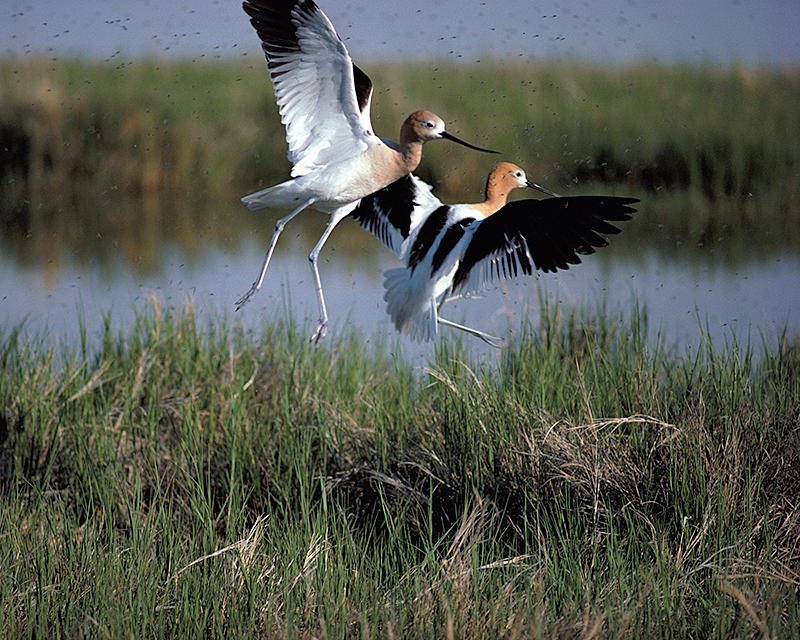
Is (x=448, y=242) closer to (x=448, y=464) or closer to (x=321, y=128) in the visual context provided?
(x=321, y=128)

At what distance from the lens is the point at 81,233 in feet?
23.2

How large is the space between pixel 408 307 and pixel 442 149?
3.88 feet

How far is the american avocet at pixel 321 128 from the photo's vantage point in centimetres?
186

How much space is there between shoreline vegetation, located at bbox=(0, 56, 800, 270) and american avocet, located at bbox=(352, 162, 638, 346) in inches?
9.1

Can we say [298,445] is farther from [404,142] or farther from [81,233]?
[81,233]

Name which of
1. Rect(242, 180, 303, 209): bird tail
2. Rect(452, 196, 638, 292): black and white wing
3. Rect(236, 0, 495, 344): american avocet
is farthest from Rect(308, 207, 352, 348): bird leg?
Rect(452, 196, 638, 292): black and white wing

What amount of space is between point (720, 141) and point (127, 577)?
16.5 feet

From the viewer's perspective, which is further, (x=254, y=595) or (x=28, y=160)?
(x=28, y=160)

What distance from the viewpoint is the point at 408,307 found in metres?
2.21

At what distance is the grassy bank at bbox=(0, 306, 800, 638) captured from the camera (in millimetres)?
2223

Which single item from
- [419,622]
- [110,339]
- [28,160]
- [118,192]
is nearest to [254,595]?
[419,622]

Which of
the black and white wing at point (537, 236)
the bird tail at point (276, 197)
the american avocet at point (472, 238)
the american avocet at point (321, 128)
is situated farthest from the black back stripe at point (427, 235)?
the bird tail at point (276, 197)

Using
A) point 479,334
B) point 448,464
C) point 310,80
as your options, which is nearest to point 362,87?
point 310,80

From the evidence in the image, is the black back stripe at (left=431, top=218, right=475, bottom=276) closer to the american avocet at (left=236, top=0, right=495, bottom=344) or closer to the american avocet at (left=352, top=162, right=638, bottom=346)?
the american avocet at (left=352, top=162, right=638, bottom=346)
